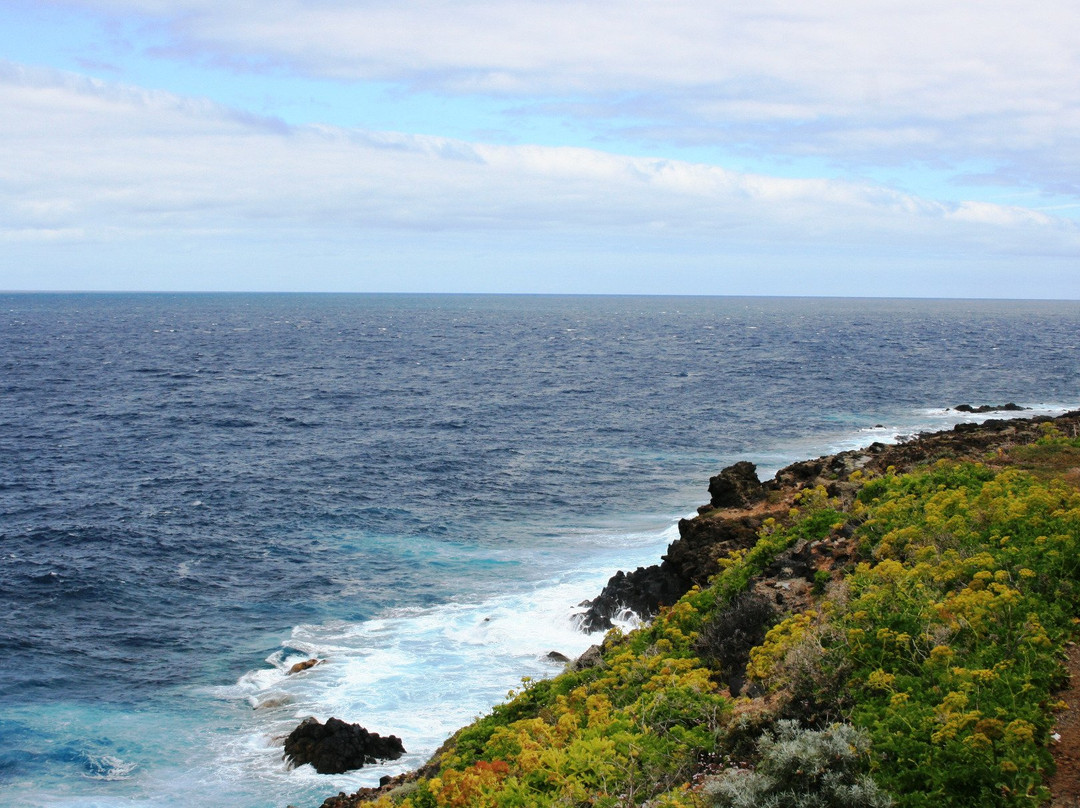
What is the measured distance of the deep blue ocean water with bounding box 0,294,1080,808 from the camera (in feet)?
73.5

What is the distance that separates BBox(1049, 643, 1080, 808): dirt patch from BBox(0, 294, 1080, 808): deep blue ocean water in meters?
14.6

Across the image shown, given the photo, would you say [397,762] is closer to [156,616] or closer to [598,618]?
[598,618]

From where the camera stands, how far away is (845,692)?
36.0ft

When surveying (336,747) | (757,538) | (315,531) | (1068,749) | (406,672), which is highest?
(1068,749)

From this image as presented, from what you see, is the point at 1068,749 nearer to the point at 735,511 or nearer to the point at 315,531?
the point at 735,511

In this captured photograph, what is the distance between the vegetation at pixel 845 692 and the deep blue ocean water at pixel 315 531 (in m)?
8.84

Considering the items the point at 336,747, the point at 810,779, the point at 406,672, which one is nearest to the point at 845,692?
the point at 810,779

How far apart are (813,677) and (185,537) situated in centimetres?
3069

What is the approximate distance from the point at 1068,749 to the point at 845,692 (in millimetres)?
2578

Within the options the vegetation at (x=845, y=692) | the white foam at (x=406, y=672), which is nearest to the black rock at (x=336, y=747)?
the white foam at (x=406, y=672)

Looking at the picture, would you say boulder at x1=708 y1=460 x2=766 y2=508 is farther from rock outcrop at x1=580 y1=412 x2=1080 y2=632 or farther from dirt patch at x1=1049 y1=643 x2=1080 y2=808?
dirt patch at x1=1049 y1=643 x2=1080 y2=808

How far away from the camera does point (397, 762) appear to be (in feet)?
65.8

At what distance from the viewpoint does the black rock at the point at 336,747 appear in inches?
786

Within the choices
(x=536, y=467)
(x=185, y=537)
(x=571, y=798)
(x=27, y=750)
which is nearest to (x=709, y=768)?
(x=571, y=798)
